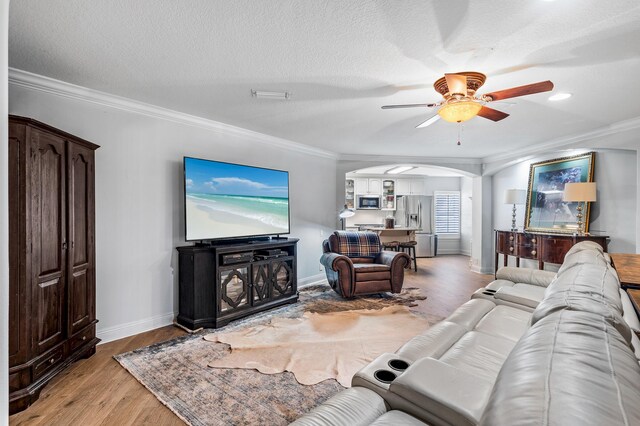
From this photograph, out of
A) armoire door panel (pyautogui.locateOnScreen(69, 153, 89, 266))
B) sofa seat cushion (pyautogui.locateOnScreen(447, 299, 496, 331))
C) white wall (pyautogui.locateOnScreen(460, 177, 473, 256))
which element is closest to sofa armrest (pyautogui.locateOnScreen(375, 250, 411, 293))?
sofa seat cushion (pyautogui.locateOnScreen(447, 299, 496, 331))

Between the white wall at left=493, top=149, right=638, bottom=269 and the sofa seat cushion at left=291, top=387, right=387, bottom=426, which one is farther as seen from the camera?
the white wall at left=493, top=149, right=638, bottom=269

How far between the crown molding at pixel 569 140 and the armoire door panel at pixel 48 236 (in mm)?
5780

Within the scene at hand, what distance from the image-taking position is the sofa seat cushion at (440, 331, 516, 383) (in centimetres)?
157

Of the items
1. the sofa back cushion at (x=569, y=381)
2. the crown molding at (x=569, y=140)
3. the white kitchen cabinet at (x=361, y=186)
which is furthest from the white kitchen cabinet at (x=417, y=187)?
the sofa back cushion at (x=569, y=381)

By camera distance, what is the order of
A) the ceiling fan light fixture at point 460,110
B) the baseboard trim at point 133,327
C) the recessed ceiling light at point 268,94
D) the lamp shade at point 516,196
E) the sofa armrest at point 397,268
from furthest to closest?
1. the lamp shade at point 516,196
2. the sofa armrest at point 397,268
3. the baseboard trim at point 133,327
4. the recessed ceiling light at point 268,94
5. the ceiling fan light fixture at point 460,110

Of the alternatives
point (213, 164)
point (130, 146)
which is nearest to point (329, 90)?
point (213, 164)

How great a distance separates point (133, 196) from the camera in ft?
10.5

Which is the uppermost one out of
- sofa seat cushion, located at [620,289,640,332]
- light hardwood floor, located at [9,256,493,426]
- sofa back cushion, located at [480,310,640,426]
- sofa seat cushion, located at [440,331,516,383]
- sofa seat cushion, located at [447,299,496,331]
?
sofa back cushion, located at [480,310,640,426]

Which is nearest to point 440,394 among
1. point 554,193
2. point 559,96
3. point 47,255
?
point 47,255

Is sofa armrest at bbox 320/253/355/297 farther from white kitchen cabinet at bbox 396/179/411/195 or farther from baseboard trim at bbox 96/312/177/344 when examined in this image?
white kitchen cabinet at bbox 396/179/411/195

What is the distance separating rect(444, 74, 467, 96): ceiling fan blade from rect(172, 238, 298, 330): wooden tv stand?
2573mm

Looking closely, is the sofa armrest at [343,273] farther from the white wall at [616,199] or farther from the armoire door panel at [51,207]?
the white wall at [616,199]

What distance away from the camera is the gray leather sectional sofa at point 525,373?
531 mm

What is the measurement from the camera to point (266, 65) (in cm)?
237
